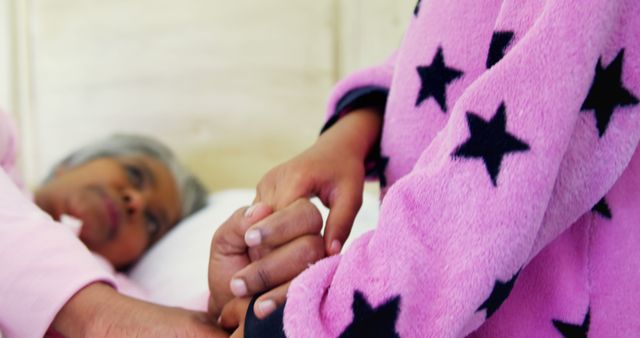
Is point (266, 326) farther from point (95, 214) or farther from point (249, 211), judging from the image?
point (95, 214)

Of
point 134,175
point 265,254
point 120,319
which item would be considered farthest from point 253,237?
point 134,175

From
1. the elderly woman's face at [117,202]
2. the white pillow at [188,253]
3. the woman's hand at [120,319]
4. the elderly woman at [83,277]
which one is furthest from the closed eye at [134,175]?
the woman's hand at [120,319]

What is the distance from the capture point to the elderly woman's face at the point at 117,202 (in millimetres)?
1029

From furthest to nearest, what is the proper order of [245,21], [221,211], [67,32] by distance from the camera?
[67,32] → [245,21] → [221,211]

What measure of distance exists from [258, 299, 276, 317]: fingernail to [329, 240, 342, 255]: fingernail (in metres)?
0.08

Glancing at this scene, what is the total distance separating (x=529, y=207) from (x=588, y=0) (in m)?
0.13

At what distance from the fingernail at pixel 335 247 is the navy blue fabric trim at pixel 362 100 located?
0.60 feet

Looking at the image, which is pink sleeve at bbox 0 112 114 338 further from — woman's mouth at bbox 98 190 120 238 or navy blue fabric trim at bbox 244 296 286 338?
woman's mouth at bbox 98 190 120 238

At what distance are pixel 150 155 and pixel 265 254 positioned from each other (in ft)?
2.84

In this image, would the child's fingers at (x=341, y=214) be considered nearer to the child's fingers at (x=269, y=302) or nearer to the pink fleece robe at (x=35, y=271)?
the child's fingers at (x=269, y=302)

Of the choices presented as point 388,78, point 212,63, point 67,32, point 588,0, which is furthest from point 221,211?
point 588,0

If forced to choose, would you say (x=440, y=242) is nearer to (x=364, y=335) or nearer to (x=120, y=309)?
(x=364, y=335)

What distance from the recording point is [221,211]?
108cm

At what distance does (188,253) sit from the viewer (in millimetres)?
969
